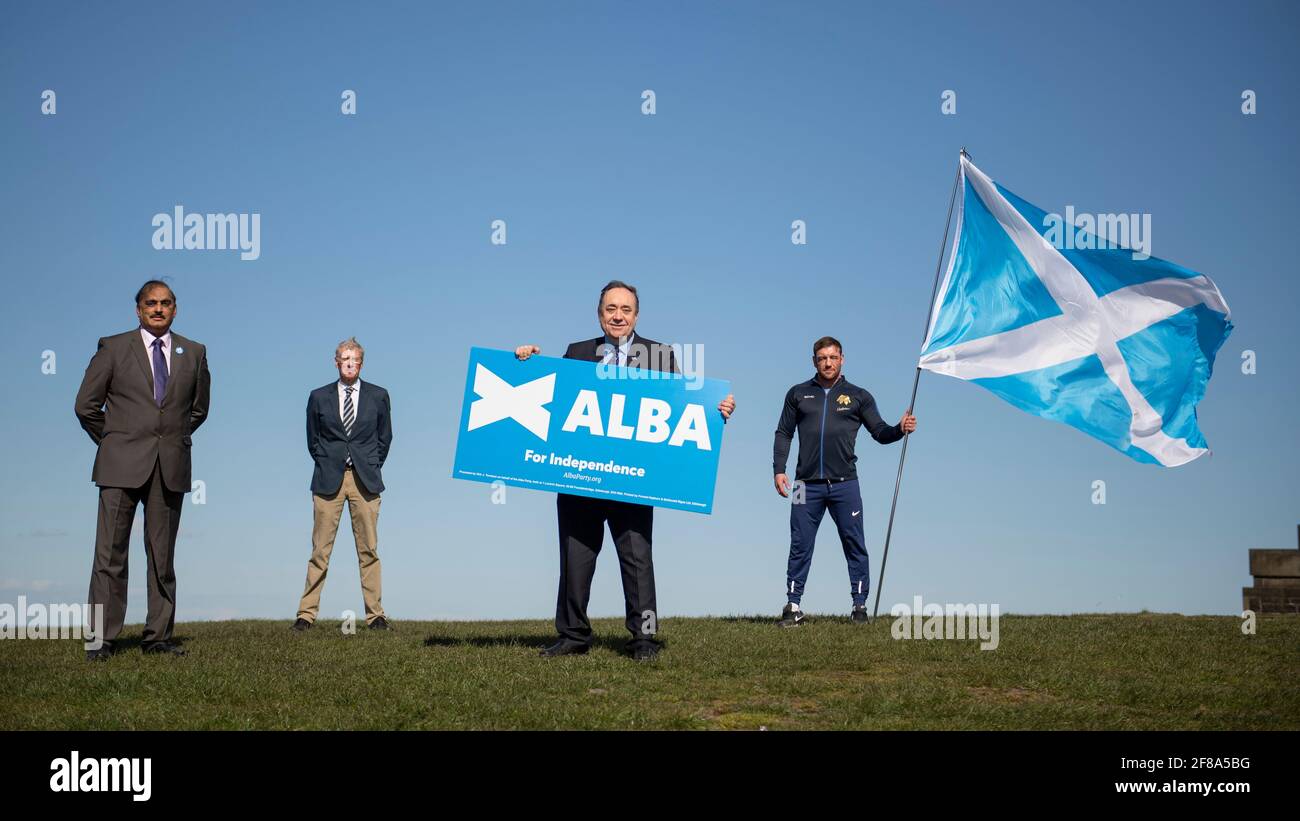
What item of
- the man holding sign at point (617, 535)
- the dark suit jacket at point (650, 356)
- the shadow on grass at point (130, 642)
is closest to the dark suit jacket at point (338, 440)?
the shadow on grass at point (130, 642)

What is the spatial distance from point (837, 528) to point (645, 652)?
15.3ft

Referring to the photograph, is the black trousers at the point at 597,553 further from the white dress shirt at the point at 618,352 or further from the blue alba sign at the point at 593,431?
the white dress shirt at the point at 618,352

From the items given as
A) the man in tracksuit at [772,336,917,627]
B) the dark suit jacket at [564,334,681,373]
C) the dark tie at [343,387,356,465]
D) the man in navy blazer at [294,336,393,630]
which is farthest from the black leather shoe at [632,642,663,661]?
the dark tie at [343,387,356,465]

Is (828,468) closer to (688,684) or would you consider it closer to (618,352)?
(618,352)

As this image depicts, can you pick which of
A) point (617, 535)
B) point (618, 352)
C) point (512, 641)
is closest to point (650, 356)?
point (618, 352)

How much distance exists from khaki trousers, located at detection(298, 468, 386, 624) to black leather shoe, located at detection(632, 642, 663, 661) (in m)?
6.01

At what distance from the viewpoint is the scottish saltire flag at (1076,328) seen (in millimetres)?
14078

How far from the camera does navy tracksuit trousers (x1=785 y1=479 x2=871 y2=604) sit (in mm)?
14062

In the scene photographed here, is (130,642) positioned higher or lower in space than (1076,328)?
lower

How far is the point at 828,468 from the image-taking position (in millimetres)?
14156

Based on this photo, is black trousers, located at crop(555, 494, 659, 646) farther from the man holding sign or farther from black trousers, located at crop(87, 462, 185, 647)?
black trousers, located at crop(87, 462, 185, 647)
